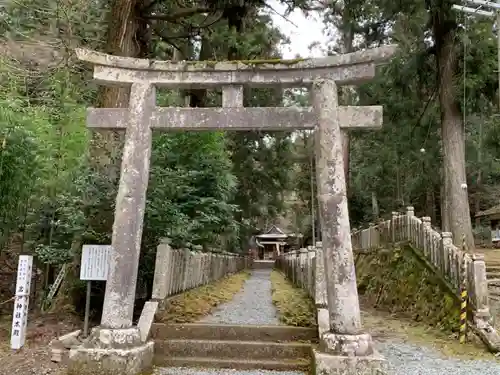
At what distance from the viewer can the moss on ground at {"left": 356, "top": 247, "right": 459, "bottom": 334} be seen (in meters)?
7.95

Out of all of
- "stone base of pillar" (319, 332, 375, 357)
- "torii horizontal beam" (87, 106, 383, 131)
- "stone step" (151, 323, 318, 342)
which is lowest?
"stone step" (151, 323, 318, 342)

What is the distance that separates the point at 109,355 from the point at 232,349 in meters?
1.62

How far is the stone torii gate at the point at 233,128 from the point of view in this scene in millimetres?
5008

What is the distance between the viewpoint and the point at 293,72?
5766 millimetres

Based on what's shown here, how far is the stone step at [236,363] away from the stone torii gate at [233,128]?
0.32m

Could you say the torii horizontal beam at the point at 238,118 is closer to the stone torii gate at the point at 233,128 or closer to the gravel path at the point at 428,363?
the stone torii gate at the point at 233,128

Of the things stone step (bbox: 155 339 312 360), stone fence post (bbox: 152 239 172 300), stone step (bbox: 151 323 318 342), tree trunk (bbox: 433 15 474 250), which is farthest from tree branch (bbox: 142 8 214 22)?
tree trunk (bbox: 433 15 474 250)

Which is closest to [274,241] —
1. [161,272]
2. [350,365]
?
[161,272]

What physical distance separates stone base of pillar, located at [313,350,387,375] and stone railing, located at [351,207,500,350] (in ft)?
9.13

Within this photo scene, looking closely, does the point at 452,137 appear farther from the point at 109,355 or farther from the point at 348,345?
the point at 109,355

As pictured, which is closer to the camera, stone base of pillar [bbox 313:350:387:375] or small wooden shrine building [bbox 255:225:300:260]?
stone base of pillar [bbox 313:350:387:375]

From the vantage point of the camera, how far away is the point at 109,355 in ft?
16.2

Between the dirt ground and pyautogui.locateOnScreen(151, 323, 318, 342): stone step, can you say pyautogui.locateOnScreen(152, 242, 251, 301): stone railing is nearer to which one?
pyautogui.locateOnScreen(151, 323, 318, 342): stone step

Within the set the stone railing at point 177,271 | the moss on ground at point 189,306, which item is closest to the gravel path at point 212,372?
the moss on ground at point 189,306
